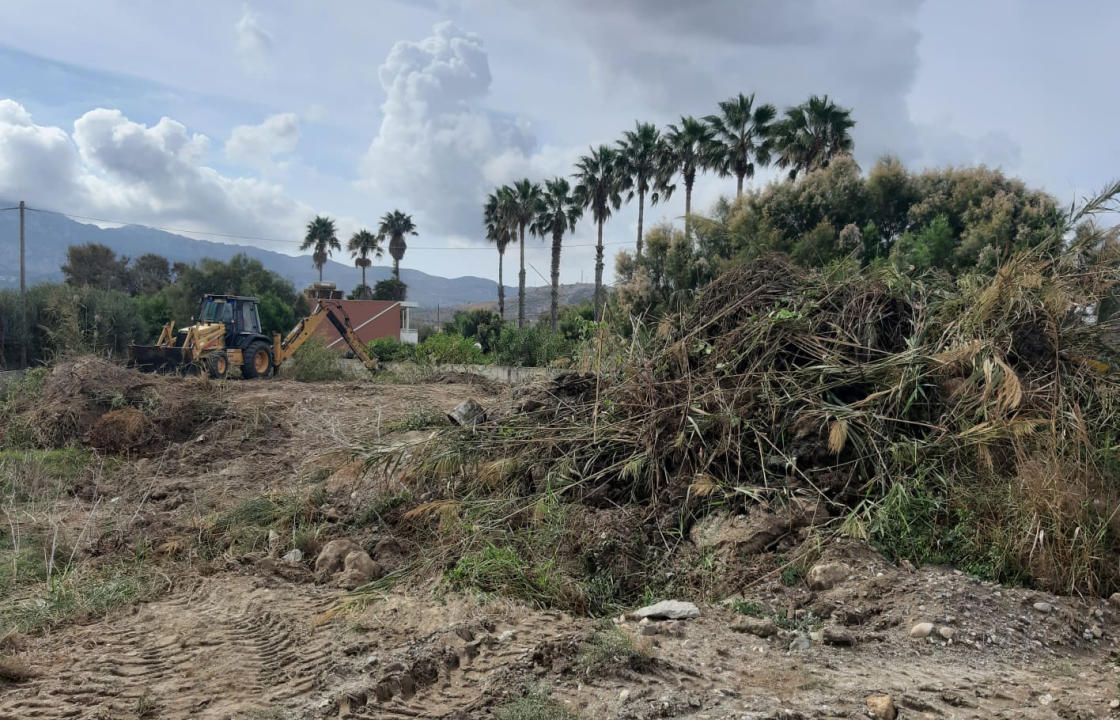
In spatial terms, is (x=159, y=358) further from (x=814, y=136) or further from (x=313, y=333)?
(x=814, y=136)

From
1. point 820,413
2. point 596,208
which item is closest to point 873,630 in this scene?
point 820,413

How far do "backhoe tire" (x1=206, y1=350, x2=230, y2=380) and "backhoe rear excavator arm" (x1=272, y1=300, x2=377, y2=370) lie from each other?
219cm

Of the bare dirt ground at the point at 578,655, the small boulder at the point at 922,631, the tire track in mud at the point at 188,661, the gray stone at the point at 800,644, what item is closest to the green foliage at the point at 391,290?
the bare dirt ground at the point at 578,655

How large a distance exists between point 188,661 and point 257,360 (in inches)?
629

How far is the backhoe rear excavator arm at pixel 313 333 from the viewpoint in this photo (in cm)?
2005

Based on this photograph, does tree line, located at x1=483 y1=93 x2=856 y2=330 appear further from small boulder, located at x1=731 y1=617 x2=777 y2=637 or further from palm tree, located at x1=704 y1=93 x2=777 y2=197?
small boulder, located at x1=731 y1=617 x2=777 y2=637

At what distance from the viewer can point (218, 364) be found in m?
17.5

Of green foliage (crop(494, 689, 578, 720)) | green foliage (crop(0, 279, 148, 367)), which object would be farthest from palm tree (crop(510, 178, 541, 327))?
green foliage (crop(494, 689, 578, 720))

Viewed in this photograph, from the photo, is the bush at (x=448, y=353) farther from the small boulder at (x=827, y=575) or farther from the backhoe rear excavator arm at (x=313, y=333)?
the small boulder at (x=827, y=575)

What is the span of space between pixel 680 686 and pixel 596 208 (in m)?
32.8

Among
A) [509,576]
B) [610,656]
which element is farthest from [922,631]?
[509,576]

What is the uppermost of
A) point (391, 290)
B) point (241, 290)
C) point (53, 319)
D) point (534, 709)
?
point (391, 290)

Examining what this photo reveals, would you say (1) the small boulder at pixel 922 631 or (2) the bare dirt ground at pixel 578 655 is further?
(1) the small boulder at pixel 922 631

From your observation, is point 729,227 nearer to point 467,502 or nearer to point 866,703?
point 467,502
